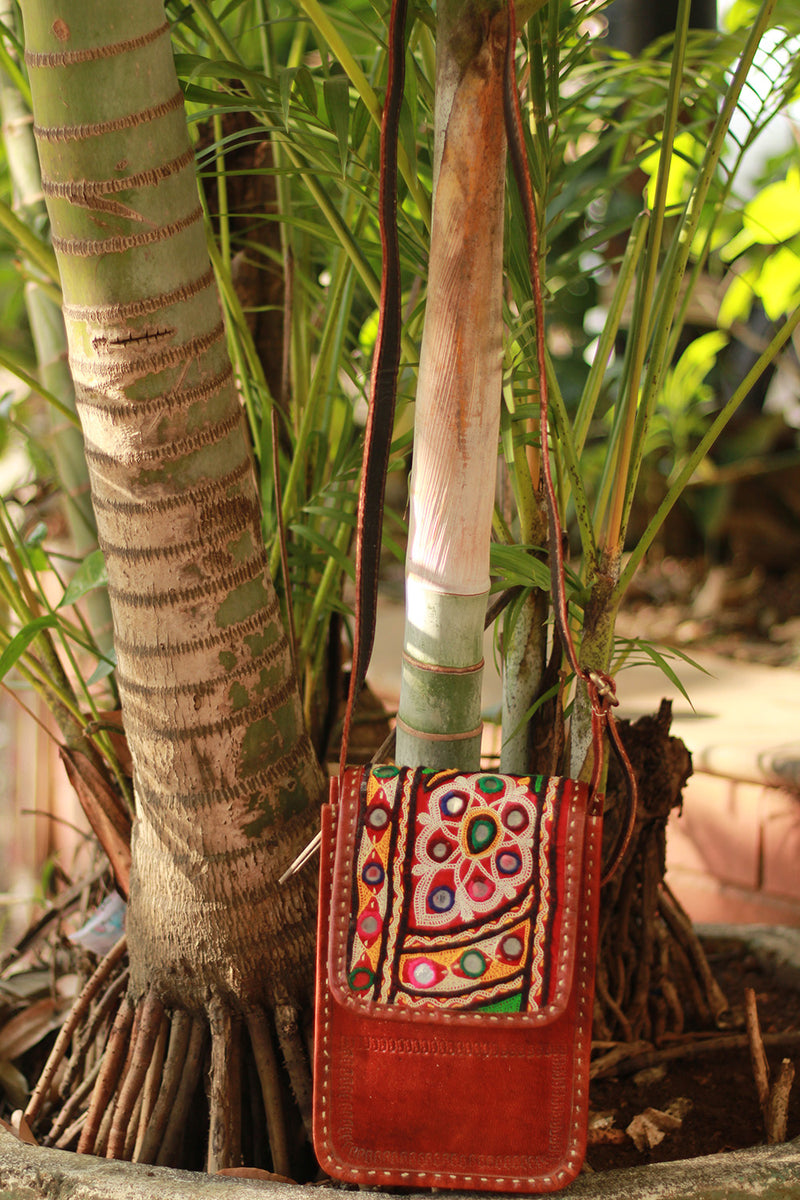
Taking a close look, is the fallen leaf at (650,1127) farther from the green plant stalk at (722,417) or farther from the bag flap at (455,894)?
the green plant stalk at (722,417)

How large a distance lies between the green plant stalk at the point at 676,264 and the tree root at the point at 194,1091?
1.82 feet

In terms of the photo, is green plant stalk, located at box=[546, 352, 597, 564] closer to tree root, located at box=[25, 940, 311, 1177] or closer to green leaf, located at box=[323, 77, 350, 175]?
green leaf, located at box=[323, 77, 350, 175]

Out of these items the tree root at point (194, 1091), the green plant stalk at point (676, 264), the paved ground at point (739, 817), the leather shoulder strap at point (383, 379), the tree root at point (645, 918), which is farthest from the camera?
the paved ground at point (739, 817)

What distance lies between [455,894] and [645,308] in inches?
18.8

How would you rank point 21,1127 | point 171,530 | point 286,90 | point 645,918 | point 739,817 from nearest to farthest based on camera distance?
point 286,90 → point 171,530 → point 21,1127 → point 645,918 → point 739,817

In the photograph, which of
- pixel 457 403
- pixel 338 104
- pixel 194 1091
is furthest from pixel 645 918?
pixel 338 104

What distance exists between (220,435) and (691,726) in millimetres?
1525

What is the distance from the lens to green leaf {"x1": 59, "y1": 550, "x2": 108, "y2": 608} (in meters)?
0.91

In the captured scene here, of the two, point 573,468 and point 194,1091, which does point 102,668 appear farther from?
point 573,468

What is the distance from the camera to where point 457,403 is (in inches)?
27.6

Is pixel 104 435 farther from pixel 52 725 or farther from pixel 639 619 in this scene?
pixel 639 619

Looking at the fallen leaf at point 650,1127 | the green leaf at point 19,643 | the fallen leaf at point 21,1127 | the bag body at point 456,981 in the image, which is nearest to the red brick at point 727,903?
the fallen leaf at point 650,1127

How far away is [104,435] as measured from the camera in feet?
2.50

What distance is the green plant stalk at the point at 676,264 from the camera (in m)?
0.75
